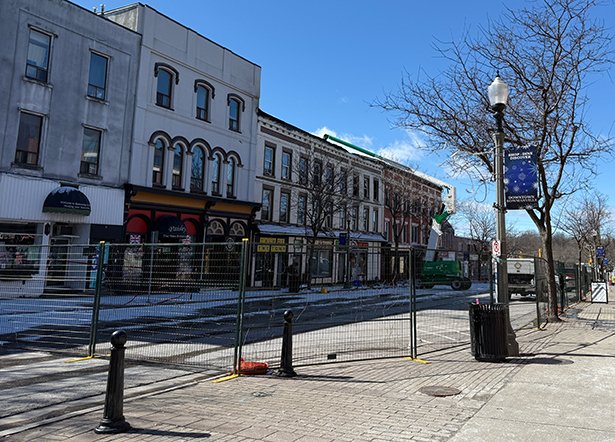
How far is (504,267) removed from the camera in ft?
31.3

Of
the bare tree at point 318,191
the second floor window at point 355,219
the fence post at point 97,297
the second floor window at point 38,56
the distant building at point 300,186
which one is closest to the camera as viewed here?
the fence post at point 97,297

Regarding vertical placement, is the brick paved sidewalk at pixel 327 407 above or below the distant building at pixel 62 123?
below

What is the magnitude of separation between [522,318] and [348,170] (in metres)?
21.9

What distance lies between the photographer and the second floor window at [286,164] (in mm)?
33812

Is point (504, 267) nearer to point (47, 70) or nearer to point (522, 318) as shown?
point (522, 318)

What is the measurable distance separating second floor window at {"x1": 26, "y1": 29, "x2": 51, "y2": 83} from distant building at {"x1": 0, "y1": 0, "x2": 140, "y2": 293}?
0.04 meters

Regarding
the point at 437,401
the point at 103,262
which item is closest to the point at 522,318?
the point at 437,401

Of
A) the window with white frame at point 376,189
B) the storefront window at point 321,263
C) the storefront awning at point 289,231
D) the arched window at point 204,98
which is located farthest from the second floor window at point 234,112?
the storefront window at point 321,263

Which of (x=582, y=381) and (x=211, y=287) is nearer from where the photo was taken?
(x=582, y=381)

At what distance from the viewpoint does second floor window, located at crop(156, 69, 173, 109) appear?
82.1ft

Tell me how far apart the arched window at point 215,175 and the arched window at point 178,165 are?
7.10ft

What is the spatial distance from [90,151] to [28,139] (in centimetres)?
271

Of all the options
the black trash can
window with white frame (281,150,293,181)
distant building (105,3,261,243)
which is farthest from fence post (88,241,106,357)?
window with white frame (281,150,293,181)

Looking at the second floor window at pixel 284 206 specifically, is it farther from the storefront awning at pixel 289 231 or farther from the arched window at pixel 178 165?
the arched window at pixel 178 165
